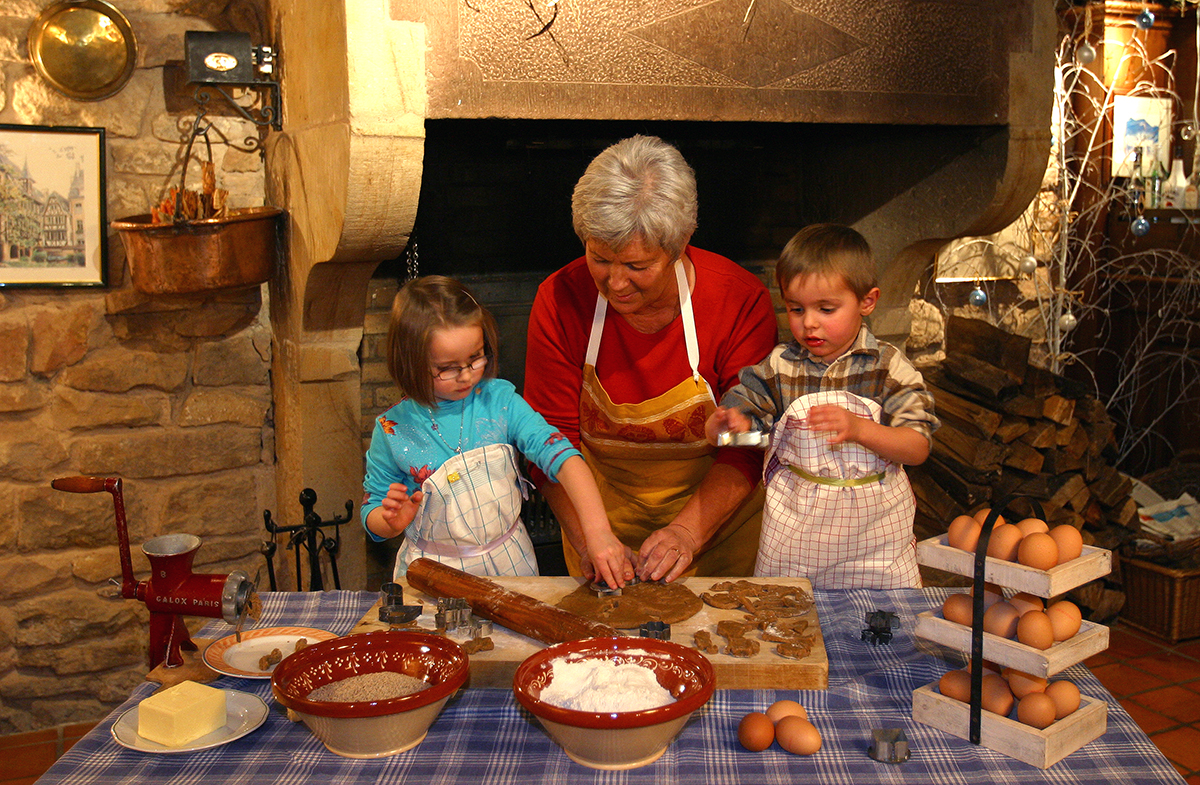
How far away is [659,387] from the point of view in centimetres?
222

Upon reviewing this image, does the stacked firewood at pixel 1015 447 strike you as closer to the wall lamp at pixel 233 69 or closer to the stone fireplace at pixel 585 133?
the stone fireplace at pixel 585 133

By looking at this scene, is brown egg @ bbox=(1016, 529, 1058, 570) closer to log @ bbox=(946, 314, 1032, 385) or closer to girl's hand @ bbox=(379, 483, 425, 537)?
girl's hand @ bbox=(379, 483, 425, 537)

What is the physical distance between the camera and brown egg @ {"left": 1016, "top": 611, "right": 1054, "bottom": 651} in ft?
4.19

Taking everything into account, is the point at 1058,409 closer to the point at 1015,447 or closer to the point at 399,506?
the point at 1015,447

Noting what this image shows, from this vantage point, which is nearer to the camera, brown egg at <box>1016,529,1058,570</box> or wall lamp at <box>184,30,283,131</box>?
brown egg at <box>1016,529,1058,570</box>

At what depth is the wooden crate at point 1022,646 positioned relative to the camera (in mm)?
1273

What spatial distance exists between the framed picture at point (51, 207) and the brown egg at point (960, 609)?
2.37m

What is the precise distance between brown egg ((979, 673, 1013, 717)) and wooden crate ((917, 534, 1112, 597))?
132 millimetres

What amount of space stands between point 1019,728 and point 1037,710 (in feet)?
0.11

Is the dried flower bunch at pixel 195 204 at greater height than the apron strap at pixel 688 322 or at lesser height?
greater

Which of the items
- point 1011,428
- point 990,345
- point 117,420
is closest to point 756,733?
point 117,420

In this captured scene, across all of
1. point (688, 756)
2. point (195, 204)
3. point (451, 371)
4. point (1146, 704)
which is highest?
point (195, 204)

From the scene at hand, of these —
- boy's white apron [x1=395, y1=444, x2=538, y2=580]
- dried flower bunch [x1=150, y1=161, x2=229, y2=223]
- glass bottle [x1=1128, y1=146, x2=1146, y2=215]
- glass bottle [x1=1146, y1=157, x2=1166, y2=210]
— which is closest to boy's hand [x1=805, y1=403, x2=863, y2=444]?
boy's white apron [x1=395, y1=444, x2=538, y2=580]

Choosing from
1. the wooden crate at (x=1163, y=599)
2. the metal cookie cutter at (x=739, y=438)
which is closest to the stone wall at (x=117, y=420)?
the metal cookie cutter at (x=739, y=438)
